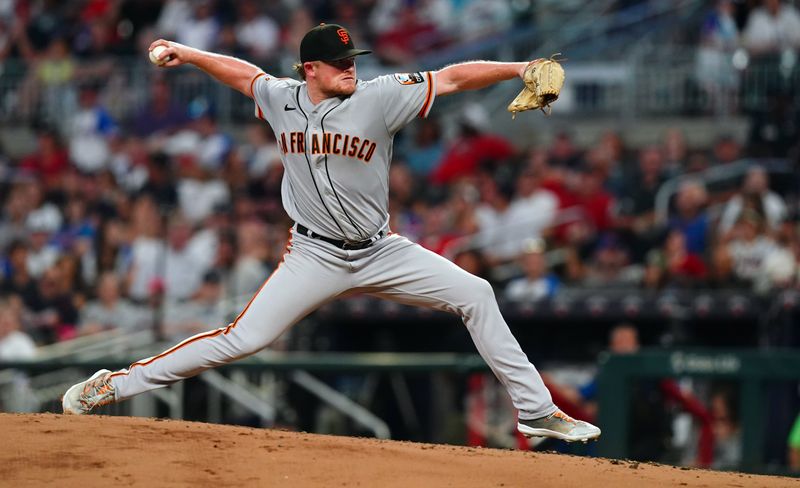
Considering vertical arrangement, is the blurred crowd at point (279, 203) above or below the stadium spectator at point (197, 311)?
above

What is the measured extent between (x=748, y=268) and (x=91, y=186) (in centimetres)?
732

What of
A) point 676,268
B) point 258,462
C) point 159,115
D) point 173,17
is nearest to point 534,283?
point 676,268

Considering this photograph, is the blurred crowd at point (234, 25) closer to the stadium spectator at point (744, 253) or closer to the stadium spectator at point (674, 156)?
the stadium spectator at point (674, 156)

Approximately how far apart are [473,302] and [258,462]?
1.19m

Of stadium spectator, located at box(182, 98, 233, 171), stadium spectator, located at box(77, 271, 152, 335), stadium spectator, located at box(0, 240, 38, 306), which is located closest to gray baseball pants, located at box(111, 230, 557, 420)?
stadium spectator, located at box(77, 271, 152, 335)

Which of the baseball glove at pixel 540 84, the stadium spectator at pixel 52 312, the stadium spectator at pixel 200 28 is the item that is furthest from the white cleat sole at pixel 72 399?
the stadium spectator at pixel 200 28

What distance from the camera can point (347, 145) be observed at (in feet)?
19.6

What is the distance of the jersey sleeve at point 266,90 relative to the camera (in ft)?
20.2

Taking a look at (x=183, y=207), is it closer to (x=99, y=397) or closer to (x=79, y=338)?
(x=79, y=338)

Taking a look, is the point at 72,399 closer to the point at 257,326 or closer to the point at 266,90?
the point at 257,326

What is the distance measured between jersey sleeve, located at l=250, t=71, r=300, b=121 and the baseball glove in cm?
108

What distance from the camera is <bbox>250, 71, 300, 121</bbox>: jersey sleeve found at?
6.17 m

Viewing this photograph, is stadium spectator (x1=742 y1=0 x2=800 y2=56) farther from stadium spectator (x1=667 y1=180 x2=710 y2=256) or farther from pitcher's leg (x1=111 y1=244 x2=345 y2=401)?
pitcher's leg (x1=111 y1=244 x2=345 y2=401)

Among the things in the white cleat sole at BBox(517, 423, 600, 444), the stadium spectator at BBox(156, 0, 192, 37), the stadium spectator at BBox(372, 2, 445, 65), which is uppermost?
the stadium spectator at BBox(156, 0, 192, 37)
